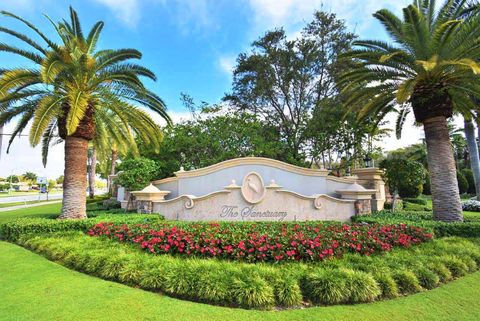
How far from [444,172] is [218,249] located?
350 inches

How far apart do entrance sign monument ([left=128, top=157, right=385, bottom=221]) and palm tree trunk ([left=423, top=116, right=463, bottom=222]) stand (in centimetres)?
246

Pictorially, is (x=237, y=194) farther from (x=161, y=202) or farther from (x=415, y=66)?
(x=415, y=66)

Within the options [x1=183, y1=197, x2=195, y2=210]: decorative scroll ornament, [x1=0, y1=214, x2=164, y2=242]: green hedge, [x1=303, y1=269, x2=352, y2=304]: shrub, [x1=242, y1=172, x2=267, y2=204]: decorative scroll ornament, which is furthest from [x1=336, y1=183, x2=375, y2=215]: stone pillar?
[x1=0, y1=214, x2=164, y2=242]: green hedge

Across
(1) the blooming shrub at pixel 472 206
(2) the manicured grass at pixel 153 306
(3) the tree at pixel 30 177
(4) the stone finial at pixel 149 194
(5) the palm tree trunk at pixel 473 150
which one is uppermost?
(3) the tree at pixel 30 177

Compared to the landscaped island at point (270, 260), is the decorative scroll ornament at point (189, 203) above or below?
above

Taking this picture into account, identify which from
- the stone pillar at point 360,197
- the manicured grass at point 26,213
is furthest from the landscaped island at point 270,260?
the manicured grass at point 26,213

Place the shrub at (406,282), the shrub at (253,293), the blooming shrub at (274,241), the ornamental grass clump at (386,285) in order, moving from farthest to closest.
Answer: the blooming shrub at (274,241)
the shrub at (406,282)
the ornamental grass clump at (386,285)
the shrub at (253,293)

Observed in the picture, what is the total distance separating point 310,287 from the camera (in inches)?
189

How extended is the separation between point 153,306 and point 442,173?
10603mm

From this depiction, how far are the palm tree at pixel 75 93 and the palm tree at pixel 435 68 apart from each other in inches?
365

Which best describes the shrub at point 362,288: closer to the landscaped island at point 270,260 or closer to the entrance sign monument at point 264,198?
the landscaped island at point 270,260

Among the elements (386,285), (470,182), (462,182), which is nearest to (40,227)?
(386,285)

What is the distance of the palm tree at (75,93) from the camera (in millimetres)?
9609

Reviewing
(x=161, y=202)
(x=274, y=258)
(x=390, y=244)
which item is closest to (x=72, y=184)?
(x=161, y=202)
